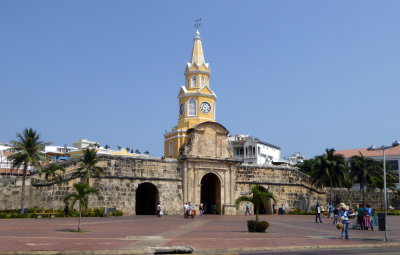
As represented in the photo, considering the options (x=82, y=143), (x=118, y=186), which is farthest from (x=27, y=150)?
(x=82, y=143)

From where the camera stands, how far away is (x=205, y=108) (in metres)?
48.0

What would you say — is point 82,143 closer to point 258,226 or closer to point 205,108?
point 205,108

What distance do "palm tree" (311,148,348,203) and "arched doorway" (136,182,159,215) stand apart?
17.5 meters

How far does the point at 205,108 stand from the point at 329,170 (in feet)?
48.5

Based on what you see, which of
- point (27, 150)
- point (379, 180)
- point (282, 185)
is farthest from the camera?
point (379, 180)

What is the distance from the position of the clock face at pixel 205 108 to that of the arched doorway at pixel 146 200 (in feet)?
32.6

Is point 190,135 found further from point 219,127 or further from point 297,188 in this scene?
point 297,188

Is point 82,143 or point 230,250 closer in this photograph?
point 230,250

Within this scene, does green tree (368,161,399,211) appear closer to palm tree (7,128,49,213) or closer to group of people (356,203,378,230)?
group of people (356,203,378,230)

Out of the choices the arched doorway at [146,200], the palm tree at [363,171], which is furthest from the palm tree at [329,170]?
the arched doorway at [146,200]

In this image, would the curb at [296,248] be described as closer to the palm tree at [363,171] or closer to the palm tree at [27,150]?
the palm tree at [27,150]

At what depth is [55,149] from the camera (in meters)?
92.8

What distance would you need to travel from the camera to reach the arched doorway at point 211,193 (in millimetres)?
44438

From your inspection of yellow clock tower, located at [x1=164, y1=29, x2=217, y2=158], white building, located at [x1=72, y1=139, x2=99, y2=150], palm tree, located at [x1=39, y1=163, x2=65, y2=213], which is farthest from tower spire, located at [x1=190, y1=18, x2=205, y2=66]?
white building, located at [x1=72, y1=139, x2=99, y2=150]
